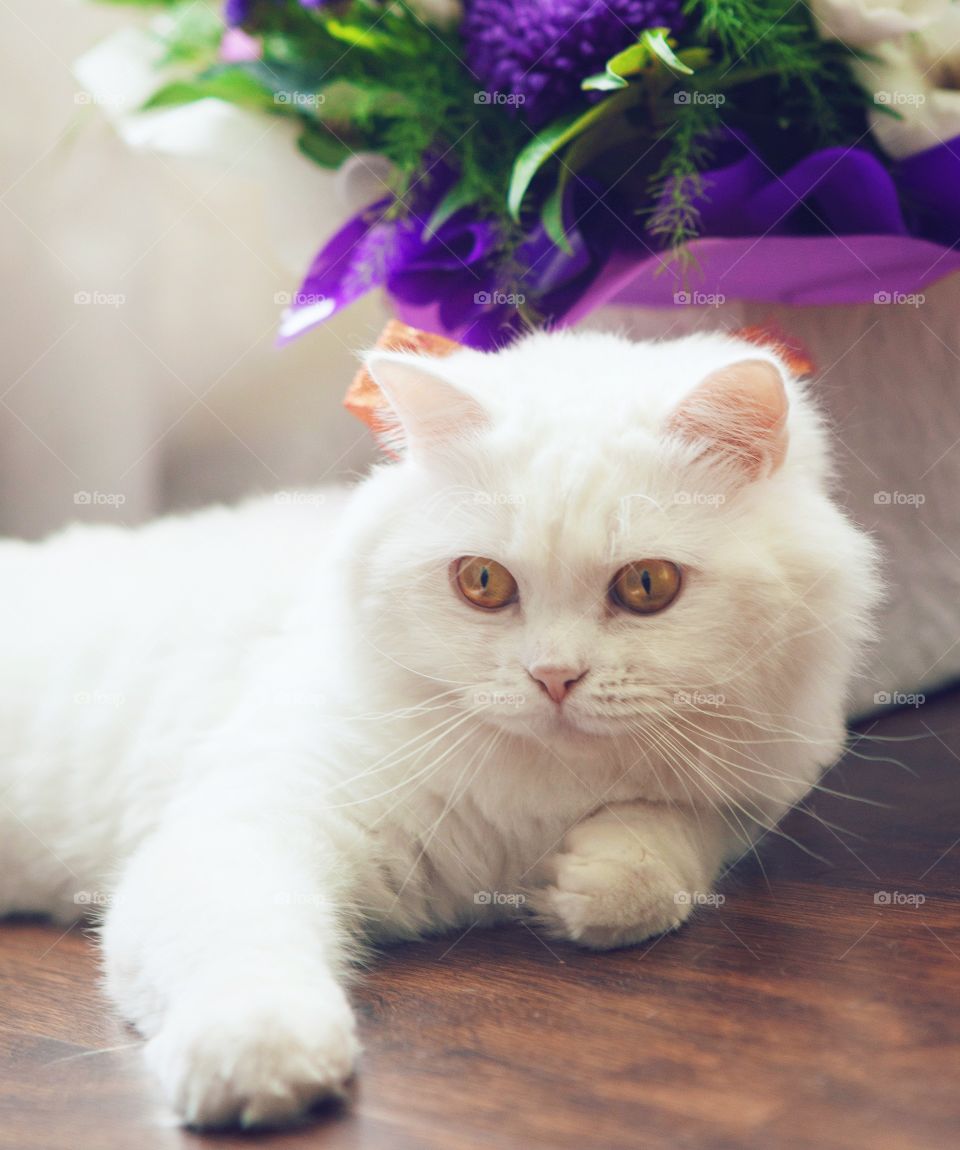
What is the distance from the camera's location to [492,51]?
123 cm

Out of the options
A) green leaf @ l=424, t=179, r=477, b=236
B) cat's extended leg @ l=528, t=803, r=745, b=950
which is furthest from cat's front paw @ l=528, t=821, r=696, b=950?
green leaf @ l=424, t=179, r=477, b=236

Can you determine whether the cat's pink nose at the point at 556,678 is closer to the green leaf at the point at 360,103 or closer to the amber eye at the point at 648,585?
the amber eye at the point at 648,585

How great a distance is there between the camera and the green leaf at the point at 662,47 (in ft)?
3.48

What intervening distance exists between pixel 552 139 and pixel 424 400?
0.39 meters

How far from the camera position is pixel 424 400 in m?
0.97

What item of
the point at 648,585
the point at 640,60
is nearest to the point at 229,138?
the point at 640,60

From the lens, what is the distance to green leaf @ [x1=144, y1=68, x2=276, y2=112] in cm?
134

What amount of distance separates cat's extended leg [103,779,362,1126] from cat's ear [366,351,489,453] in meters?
0.34

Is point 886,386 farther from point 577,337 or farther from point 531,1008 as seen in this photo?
point 531,1008

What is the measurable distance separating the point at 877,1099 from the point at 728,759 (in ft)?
1.17

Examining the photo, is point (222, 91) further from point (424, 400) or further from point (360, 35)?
point (424, 400)

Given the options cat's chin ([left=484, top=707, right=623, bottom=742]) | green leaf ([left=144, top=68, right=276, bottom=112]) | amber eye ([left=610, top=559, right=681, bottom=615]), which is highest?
green leaf ([left=144, top=68, right=276, bottom=112])

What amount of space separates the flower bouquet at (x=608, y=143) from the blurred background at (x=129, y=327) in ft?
1.01

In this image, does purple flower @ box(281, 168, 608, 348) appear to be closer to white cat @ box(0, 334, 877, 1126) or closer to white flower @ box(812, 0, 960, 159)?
white cat @ box(0, 334, 877, 1126)
